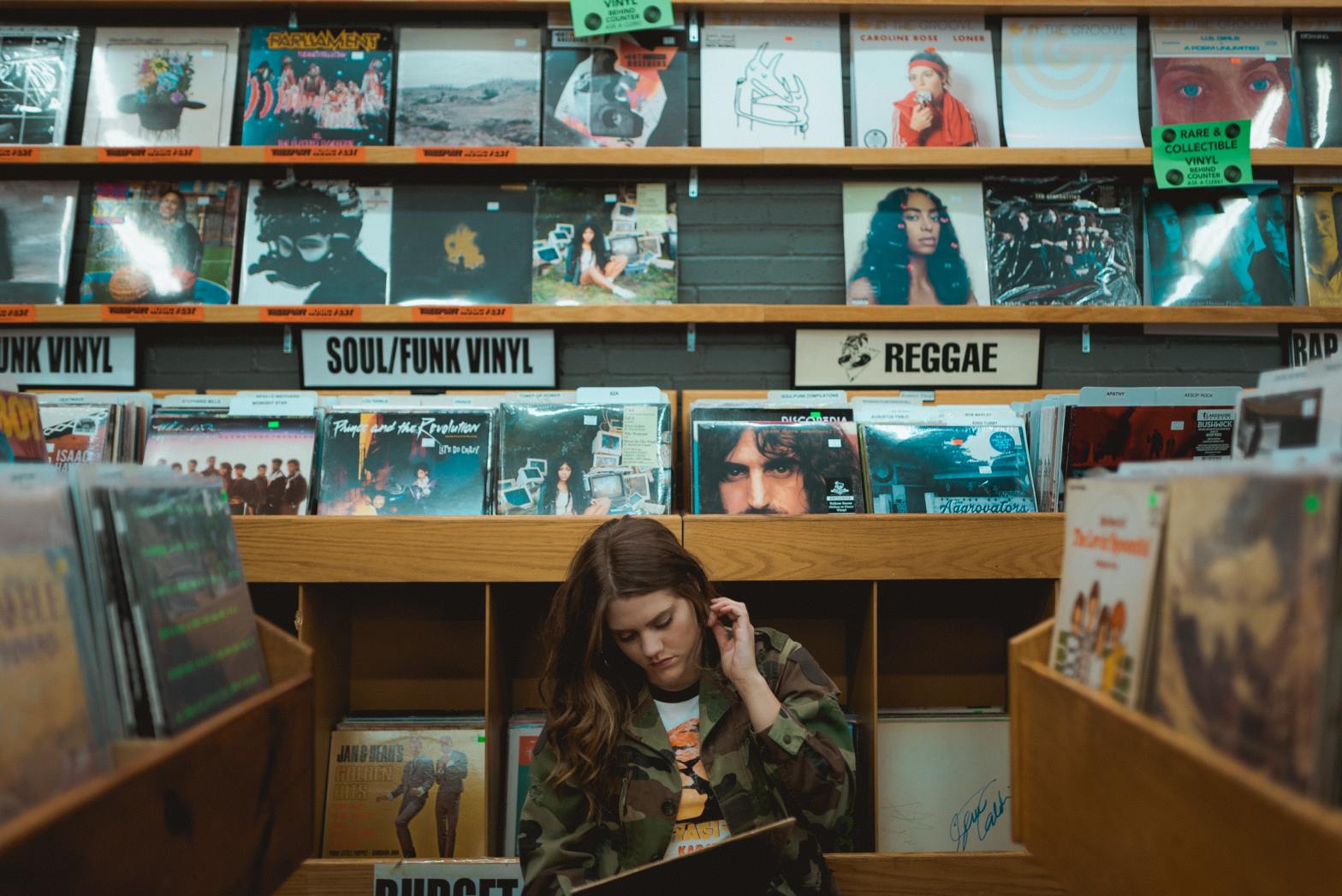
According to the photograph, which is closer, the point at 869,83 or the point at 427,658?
the point at 427,658

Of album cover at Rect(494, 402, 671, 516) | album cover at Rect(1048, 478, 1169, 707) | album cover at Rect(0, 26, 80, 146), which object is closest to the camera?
album cover at Rect(1048, 478, 1169, 707)

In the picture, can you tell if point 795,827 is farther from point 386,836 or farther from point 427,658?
point 427,658

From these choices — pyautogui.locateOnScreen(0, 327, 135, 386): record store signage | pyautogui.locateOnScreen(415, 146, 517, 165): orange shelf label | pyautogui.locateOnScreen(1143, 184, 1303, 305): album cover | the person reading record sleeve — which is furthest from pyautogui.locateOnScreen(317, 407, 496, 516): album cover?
pyautogui.locateOnScreen(1143, 184, 1303, 305): album cover

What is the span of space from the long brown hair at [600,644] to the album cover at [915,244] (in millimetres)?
1305

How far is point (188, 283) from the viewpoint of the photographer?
8.64 ft

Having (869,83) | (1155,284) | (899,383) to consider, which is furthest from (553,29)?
(1155,284)

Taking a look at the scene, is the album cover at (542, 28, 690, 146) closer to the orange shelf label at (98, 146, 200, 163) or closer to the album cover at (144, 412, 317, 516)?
the orange shelf label at (98, 146, 200, 163)

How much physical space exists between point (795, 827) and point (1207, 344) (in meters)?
2.07

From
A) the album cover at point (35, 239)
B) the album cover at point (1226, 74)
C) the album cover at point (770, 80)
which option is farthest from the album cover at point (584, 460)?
the album cover at point (1226, 74)

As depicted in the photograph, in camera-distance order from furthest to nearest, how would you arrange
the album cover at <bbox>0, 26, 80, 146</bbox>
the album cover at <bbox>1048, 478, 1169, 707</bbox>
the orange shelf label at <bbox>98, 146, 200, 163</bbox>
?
1. the album cover at <bbox>0, 26, 80, 146</bbox>
2. the orange shelf label at <bbox>98, 146, 200, 163</bbox>
3. the album cover at <bbox>1048, 478, 1169, 707</bbox>

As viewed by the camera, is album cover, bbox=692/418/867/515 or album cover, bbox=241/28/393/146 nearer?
album cover, bbox=692/418/867/515

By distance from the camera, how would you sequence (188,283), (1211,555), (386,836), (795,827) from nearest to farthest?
(1211,555)
(795,827)
(386,836)
(188,283)

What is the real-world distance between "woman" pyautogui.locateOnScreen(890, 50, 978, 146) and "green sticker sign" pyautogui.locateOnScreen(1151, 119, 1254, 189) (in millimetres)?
537

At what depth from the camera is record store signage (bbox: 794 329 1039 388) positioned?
2.64m
